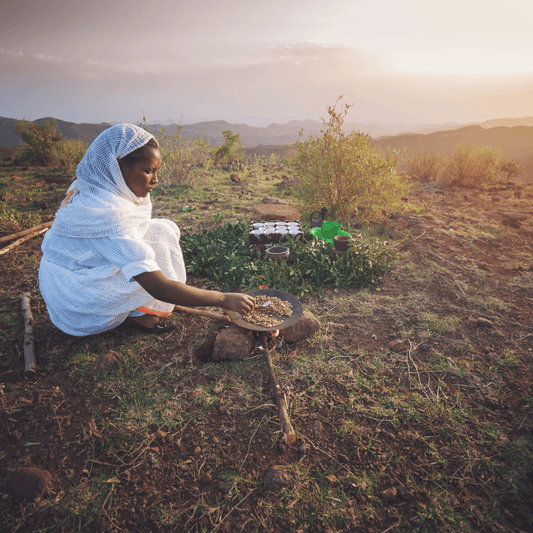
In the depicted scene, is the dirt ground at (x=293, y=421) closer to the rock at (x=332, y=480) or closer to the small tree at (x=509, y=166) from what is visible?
the rock at (x=332, y=480)

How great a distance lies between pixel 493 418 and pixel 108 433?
7.63 feet

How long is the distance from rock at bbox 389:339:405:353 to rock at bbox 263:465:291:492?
1314 millimetres

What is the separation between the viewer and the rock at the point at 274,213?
4.72 metres

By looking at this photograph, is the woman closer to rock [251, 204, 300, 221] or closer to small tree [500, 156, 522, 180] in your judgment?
Result: rock [251, 204, 300, 221]

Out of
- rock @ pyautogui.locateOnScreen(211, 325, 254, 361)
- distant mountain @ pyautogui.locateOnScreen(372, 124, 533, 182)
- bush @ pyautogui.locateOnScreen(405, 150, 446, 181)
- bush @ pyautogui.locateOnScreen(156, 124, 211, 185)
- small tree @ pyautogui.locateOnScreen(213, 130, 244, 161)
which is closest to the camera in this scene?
rock @ pyautogui.locateOnScreen(211, 325, 254, 361)

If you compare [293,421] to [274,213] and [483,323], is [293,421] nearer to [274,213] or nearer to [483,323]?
[483,323]

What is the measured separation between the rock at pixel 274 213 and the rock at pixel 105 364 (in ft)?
10.2

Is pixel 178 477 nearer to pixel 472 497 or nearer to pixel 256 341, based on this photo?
pixel 256 341

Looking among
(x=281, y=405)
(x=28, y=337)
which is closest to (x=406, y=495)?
(x=281, y=405)

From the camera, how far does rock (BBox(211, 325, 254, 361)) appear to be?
7.45 ft

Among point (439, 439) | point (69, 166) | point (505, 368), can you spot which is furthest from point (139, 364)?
point (69, 166)

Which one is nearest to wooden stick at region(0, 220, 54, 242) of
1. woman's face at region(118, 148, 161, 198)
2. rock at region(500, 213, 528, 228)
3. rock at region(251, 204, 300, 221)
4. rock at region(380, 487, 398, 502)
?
rock at region(251, 204, 300, 221)

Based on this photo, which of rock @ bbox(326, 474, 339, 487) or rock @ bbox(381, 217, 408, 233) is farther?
rock @ bbox(381, 217, 408, 233)

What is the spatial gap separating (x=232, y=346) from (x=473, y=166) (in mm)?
8040
